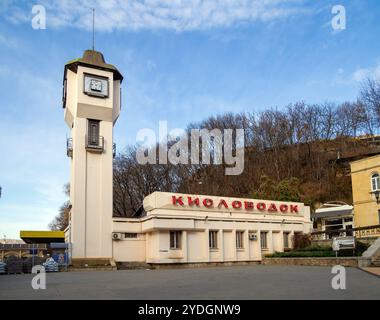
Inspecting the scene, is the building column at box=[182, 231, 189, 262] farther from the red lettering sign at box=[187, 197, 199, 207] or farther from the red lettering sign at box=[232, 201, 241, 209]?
the red lettering sign at box=[232, 201, 241, 209]

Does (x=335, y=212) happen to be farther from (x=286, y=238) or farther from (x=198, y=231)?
(x=198, y=231)

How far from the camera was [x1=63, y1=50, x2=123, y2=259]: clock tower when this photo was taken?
29.9 metres

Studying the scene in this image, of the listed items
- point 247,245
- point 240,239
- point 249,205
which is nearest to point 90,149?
point 249,205

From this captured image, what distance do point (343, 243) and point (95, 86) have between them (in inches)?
804

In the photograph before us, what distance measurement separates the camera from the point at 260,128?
207ft

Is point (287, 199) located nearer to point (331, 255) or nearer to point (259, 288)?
point (331, 255)

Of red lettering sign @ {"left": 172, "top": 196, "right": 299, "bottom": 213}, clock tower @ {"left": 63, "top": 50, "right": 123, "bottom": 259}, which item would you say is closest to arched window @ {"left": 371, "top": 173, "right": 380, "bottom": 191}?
red lettering sign @ {"left": 172, "top": 196, "right": 299, "bottom": 213}

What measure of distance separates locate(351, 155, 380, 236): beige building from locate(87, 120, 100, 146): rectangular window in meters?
22.7

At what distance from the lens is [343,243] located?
78.1 ft

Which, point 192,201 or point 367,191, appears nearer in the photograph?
point 192,201

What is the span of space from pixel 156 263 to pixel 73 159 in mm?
9540

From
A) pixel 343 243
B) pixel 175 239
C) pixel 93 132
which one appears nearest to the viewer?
pixel 343 243
